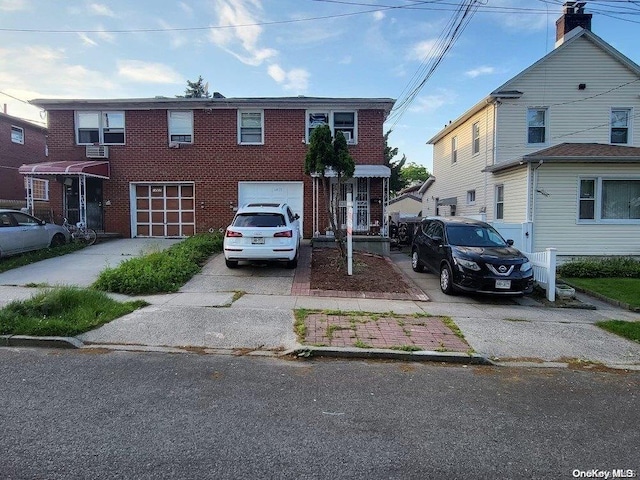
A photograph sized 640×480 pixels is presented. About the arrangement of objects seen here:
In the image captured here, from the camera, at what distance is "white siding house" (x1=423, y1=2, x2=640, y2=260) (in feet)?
46.5

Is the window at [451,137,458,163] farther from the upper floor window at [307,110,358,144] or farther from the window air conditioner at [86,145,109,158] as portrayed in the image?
the window air conditioner at [86,145,109,158]

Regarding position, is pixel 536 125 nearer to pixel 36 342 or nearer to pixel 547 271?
pixel 547 271

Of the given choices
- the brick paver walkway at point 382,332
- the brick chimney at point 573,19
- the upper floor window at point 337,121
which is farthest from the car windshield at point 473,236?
the brick chimney at point 573,19

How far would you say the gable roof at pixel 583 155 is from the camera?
1360 cm

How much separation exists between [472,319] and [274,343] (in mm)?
3694

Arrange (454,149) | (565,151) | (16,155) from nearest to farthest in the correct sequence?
(565,151) → (454,149) → (16,155)

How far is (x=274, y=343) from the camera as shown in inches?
224

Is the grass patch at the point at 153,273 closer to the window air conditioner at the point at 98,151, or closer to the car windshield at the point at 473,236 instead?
the car windshield at the point at 473,236

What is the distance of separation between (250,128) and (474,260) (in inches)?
431

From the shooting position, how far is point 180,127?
1658 cm

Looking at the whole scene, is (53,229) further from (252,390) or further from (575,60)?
(575,60)

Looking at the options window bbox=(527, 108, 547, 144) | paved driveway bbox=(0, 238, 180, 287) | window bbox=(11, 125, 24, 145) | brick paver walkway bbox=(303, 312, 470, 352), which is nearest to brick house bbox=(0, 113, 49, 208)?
window bbox=(11, 125, 24, 145)

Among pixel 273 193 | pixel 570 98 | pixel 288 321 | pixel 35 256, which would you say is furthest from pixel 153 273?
pixel 570 98

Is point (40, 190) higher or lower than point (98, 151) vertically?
lower
